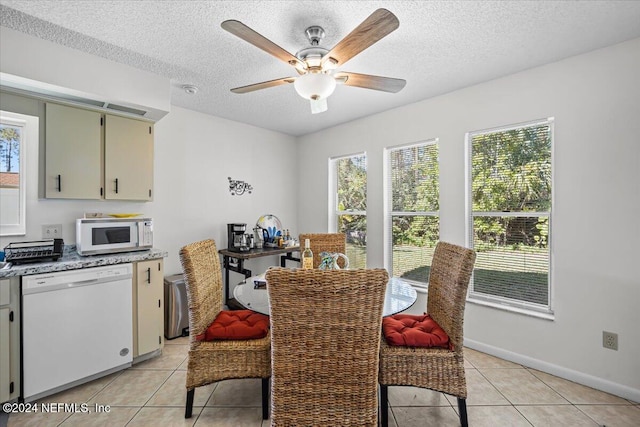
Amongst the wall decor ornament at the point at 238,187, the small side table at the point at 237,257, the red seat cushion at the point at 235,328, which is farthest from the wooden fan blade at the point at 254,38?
the wall decor ornament at the point at 238,187

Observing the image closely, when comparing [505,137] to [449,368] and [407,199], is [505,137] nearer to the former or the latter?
[407,199]

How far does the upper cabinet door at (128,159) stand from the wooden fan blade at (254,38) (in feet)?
6.02

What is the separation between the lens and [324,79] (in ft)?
5.83

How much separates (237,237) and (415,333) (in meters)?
2.54

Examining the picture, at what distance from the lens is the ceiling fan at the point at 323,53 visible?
1.48 metres

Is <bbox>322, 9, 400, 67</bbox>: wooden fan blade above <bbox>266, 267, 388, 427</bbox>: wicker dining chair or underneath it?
above

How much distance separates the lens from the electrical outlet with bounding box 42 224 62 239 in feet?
8.54

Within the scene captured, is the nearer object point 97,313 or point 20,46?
point 20,46

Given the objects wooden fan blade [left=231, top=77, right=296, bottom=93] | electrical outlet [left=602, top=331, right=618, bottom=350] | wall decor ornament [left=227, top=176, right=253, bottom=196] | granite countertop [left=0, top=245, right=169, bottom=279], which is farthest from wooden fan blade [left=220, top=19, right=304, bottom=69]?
electrical outlet [left=602, top=331, right=618, bottom=350]

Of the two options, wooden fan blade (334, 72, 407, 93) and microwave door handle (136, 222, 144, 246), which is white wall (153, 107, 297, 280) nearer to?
microwave door handle (136, 222, 144, 246)

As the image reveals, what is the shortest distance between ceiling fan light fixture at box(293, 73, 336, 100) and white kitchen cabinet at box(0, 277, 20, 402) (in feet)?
7.36

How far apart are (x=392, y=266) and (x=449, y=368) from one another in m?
1.98

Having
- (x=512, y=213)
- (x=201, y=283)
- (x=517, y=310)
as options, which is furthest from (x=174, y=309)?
(x=512, y=213)

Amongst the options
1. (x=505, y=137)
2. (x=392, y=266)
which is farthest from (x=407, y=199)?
(x=505, y=137)
